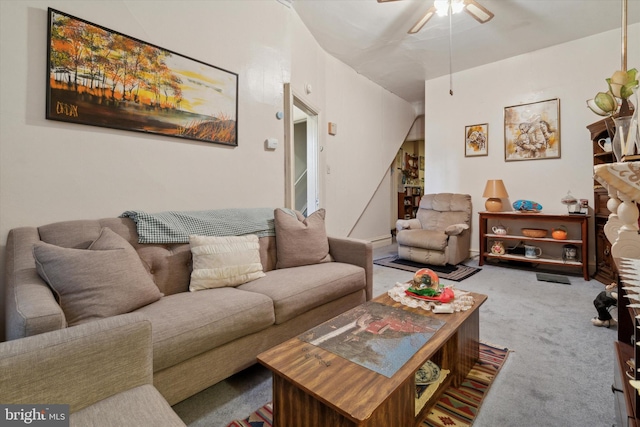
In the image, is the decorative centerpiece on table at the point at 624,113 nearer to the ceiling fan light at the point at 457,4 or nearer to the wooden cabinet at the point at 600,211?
the ceiling fan light at the point at 457,4

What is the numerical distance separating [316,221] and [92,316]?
1590mm

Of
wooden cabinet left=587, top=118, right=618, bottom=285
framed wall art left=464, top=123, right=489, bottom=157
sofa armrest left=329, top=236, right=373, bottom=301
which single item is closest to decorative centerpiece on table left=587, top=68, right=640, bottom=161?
sofa armrest left=329, top=236, right=373, bottom=301

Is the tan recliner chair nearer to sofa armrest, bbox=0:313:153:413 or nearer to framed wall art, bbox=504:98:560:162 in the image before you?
framed wall art, bbox=504:98:560:162

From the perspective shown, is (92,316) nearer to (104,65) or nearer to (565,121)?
(104,65)

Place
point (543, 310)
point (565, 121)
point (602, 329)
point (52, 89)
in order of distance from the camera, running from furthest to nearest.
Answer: point (565, 121) < point (543, 310) < point (602, 329) < point (52, 89)

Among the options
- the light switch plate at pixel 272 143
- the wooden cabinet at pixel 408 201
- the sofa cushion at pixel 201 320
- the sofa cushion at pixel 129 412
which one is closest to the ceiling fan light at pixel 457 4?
the light switch plate at pixel 272 143

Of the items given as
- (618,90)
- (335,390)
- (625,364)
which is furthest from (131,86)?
(625,364)

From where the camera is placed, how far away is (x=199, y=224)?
6.46 feet

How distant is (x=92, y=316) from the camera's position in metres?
1.18

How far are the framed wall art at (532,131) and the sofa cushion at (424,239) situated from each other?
1.61 m

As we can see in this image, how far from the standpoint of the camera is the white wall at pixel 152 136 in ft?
5.01

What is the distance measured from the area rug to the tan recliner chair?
0.07 m

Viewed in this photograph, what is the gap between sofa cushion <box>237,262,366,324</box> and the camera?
1654 mm

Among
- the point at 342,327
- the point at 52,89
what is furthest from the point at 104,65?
the point at 342,327
